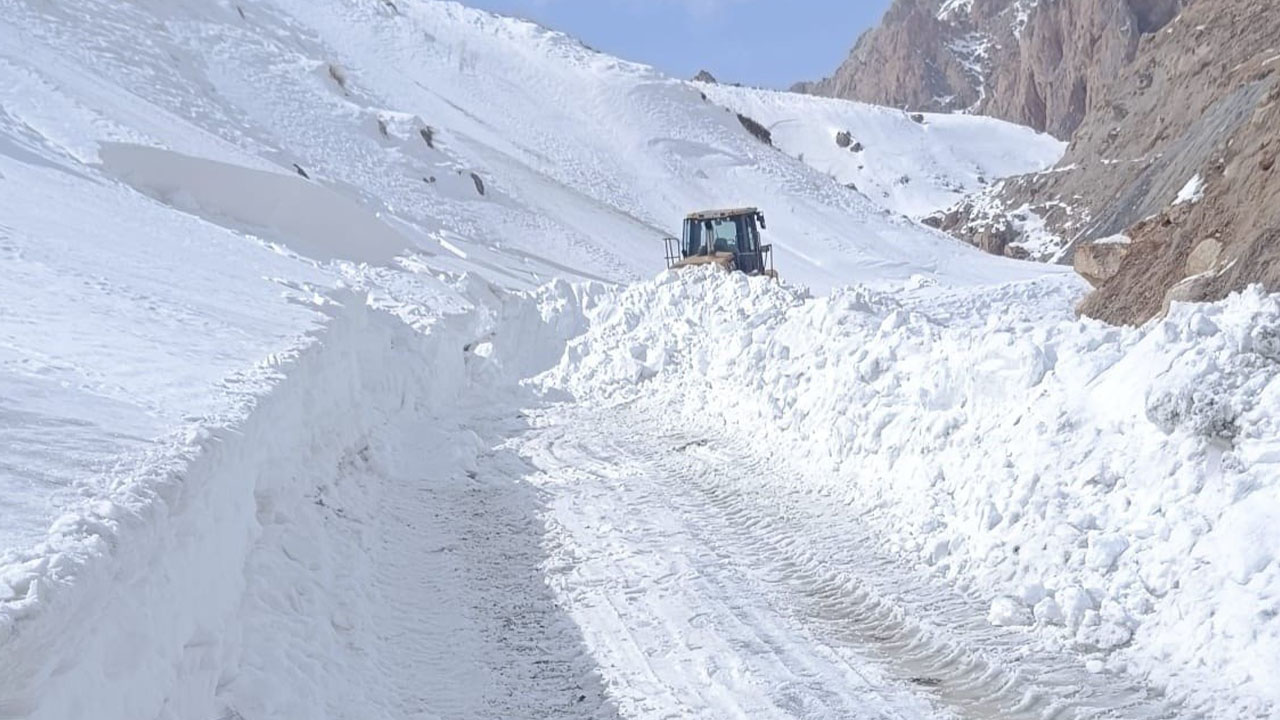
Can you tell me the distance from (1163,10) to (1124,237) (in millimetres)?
102045

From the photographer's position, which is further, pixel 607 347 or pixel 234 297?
pixel 607 347

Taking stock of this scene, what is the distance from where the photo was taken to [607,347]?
18.5m

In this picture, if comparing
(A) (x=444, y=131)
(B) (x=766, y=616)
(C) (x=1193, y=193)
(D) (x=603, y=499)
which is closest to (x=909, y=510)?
(B) (x=766, y=616)

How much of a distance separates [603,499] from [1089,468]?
4809 millimetres

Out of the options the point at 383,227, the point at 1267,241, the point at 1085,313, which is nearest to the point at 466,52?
the point at 383,227

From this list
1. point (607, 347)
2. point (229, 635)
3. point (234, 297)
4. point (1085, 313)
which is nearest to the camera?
point (229, 635)

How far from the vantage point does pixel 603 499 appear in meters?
10.9

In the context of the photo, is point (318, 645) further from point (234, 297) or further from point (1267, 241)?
point (1267, 241)

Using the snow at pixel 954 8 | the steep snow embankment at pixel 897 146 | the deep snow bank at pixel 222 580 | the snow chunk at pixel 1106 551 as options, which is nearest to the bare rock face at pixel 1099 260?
the snow chunk at pixel 1106 551

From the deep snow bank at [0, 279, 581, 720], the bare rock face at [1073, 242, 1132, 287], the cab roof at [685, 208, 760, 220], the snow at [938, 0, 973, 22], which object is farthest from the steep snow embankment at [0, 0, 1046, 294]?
the snow at [938, 0, 973, 22]

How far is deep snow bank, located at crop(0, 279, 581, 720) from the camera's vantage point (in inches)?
152

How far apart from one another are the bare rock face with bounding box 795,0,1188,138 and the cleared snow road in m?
99.9

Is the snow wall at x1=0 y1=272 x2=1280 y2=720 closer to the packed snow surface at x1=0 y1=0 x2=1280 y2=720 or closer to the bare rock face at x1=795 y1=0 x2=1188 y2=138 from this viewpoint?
the packed snow surface at x1=0 y1=0 x2=1280 y2=720

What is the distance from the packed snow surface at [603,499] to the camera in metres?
5.48
